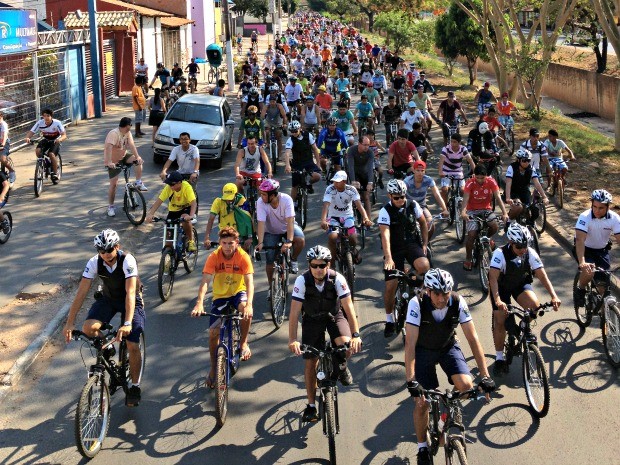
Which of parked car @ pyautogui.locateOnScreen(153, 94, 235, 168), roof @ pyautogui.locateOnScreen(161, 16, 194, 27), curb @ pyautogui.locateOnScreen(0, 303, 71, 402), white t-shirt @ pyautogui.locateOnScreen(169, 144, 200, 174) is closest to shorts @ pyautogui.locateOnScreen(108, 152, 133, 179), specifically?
white t-shirt @ pyautogui.locateOnScreen(169, 144, 200, 174)

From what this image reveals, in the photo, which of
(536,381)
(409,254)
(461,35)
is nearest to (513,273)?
(536,381)

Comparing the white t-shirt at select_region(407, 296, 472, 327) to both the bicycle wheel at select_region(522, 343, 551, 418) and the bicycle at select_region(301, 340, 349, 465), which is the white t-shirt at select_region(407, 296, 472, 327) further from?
the bicycle wheel at select_region(522, 343, 551, 418)

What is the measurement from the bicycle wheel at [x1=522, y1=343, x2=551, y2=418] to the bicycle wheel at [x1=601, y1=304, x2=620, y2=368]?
155 centimetres

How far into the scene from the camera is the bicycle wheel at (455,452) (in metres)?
6.32

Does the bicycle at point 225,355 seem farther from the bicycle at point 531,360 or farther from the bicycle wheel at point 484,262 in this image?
the bicycle wheel at point 484,262

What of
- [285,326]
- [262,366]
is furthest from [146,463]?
[285,326]

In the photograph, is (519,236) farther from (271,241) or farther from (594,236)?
(271,241)

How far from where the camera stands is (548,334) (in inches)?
425

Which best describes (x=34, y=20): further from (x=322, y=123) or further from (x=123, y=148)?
(x=123, y=148)

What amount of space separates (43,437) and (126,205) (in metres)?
8.23

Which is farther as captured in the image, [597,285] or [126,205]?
[126,205]

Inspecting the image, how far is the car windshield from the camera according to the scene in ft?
73.4

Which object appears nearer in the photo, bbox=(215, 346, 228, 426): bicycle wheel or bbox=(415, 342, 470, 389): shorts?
bbox=(415, 342, 470, 389): shorts

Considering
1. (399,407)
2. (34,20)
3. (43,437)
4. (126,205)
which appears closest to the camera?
(43,437)
